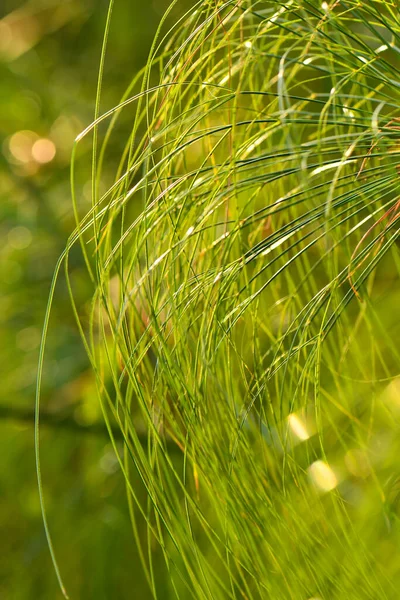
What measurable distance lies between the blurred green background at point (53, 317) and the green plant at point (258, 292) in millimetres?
81

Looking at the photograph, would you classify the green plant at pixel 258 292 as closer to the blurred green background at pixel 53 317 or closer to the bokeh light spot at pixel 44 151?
the blurred green background at pixel 53 317

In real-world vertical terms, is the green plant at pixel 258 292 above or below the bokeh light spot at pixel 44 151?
below

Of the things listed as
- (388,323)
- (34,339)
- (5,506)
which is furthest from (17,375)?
(388,323)

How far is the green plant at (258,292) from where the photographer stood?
30 cm

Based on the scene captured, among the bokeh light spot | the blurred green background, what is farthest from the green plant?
the bokeh light spot

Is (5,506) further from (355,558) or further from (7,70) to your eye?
(355,558)

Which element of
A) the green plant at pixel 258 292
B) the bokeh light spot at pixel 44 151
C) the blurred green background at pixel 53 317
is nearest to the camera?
the green plant at pixel 258 292

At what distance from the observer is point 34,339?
1.09 metres

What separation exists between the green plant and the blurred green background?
0.27 ft

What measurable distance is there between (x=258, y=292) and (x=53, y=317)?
0.81 m

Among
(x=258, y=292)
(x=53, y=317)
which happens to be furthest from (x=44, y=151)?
(x=258, y=292)

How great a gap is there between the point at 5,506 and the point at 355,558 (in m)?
0.82

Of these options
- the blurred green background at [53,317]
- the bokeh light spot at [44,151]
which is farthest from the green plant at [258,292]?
the bokeh light spot at [44,151]

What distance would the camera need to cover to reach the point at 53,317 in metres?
1.08
